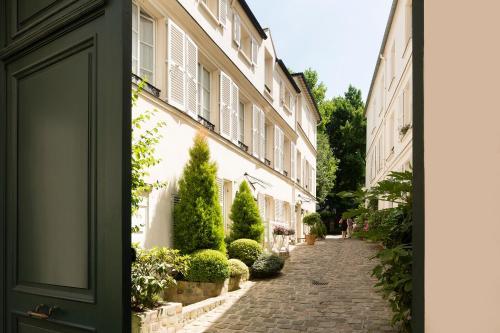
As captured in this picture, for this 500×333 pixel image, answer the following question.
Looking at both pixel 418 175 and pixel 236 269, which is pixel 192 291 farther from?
pixel 418 175

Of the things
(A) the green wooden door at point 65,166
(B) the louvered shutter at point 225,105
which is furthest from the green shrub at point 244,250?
(A) the green wooden door at point 65,166

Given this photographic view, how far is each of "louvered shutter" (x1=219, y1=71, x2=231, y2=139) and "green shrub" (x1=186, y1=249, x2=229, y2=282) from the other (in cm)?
429

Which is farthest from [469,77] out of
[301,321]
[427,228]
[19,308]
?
[301,321]

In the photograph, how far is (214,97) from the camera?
469 inches

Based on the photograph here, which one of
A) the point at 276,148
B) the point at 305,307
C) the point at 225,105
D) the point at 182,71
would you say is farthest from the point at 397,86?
the point at 305,307

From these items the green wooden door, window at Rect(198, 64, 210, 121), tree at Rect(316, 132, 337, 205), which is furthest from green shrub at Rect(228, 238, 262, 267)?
tree at Rect(316, 132, 337, 205)

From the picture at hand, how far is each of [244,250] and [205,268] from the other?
2.89 meters

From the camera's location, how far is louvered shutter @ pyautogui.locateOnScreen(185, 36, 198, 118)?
986 cm

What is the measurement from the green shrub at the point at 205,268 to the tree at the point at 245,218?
343 cm

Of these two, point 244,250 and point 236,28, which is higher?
point 236,28

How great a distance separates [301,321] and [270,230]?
9.49 m

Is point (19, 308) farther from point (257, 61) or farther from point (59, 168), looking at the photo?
point (257, 61)

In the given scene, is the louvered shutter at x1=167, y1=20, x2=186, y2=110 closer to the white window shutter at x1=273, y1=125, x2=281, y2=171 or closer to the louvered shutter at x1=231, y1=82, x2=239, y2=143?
the louvered shutter at x1=231, y1=82, x2=239, y2=143

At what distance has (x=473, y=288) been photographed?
1.21 metres
